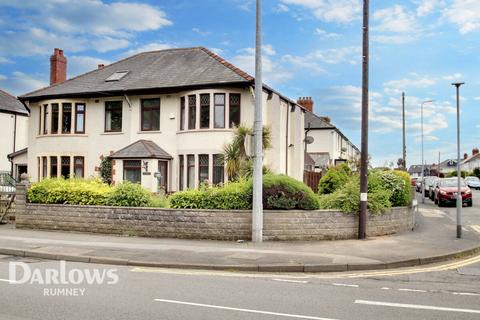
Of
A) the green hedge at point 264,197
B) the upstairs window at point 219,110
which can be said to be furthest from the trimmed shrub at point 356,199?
the upstairs window at point 219,110

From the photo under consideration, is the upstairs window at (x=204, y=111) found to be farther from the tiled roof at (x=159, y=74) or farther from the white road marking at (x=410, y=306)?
the white road marking at (x=410, y=306)

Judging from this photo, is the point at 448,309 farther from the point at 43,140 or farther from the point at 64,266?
the point at 43,140

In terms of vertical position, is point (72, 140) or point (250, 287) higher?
point (72, 140)

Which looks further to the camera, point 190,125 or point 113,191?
point 190,125

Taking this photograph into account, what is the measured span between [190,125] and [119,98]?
4733 mm

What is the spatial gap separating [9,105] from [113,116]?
17.4 meters

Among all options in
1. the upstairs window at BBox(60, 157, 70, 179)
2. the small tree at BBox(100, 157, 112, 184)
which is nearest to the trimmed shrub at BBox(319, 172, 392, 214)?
the small tree at BBox(100, 157, 112, 184)

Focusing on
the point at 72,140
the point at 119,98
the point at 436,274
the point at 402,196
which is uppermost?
the point at 119,98

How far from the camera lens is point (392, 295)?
7.92 m

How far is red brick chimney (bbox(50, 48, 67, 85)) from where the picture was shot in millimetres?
33750

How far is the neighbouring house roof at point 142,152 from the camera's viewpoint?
955 inches

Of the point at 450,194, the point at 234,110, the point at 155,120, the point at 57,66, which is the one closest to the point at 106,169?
the point at 155,120

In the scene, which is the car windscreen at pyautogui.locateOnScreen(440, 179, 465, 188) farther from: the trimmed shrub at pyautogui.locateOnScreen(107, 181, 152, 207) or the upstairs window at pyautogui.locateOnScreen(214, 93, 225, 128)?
the trimmed shrub at pyautogui.locateOnScreen(107, 181, 152, 207)

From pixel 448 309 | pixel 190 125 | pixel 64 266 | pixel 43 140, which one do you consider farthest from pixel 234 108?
pixel 448 309
